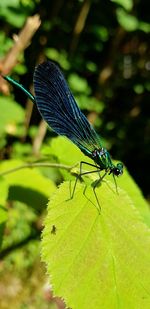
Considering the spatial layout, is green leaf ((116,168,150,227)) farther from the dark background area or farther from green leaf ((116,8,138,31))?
green leaf ((116,8,138,31))

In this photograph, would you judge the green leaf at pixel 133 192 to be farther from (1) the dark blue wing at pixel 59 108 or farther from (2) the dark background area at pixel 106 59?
(2) the dark background area at pixel 106 59

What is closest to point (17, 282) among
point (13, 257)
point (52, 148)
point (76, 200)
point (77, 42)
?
point (13, 257)

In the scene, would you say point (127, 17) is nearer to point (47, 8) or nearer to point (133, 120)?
point (47, 8)

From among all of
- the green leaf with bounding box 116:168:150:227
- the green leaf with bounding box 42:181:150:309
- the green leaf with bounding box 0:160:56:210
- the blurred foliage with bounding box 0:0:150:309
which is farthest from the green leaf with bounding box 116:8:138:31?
the green leaf with bounding box 42:181:150:309

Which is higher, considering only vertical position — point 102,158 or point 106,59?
point 106,59

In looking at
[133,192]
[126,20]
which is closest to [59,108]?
[133,192]

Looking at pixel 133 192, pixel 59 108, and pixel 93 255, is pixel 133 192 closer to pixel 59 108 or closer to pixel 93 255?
pixel 59 108
